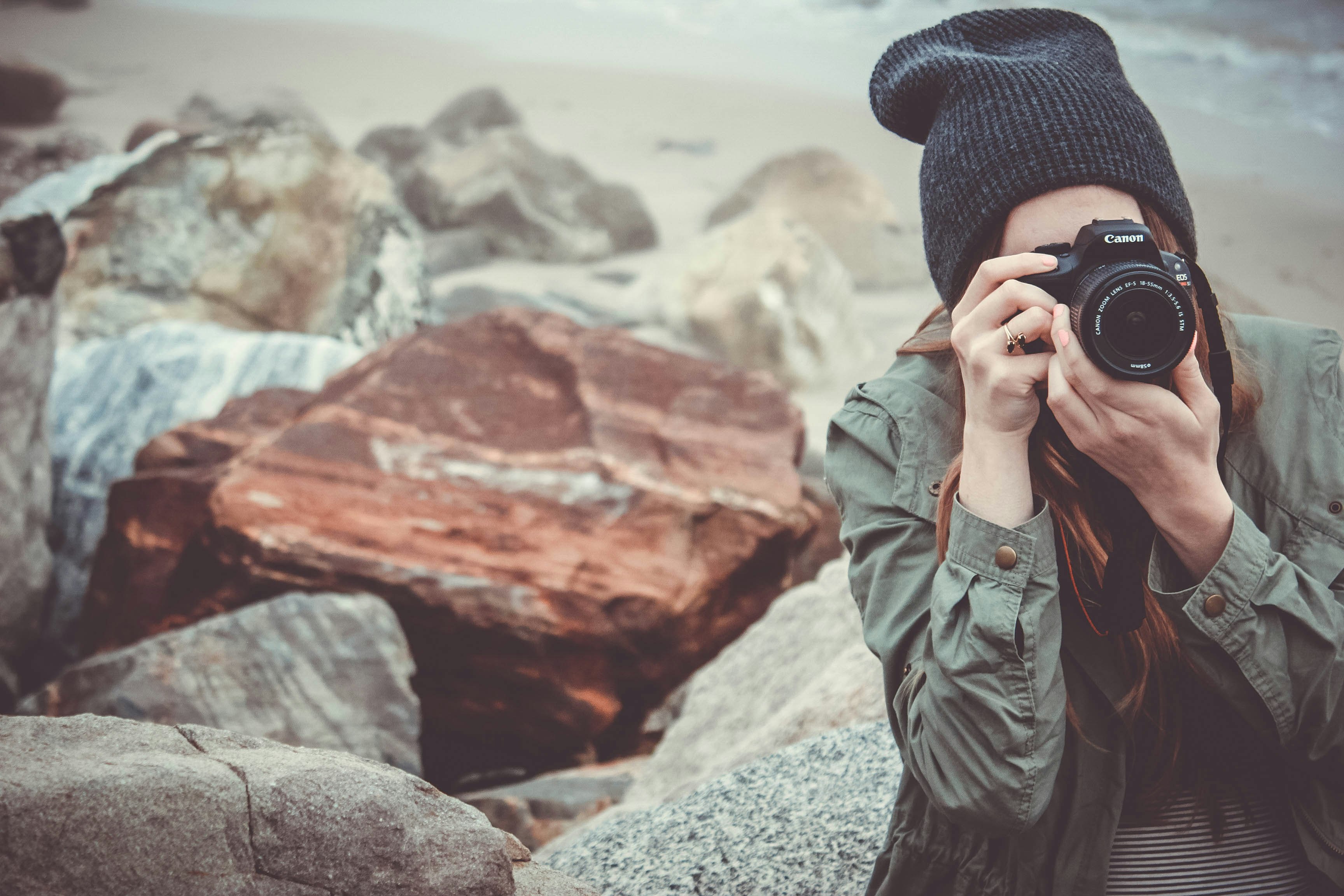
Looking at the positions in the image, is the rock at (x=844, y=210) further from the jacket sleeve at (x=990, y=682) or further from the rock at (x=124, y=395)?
the jacket sleeve at (x=990, y=682)

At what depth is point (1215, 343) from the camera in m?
1.23

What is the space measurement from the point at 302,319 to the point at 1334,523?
5.46m

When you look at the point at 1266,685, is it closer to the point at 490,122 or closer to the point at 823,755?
the point at 823,755

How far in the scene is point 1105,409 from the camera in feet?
3.72

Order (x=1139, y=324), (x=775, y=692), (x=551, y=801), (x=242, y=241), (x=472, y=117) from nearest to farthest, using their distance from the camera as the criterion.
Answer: (x=1139, y=324) → (x=551, y=801) → (x=775, y=692) → (x=242, y=241) → (x=472, y=117)

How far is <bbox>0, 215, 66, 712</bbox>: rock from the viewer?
3.25 metres

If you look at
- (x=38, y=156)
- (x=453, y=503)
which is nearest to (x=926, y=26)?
(x=453, y=503)

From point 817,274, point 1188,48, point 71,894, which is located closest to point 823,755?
point 71,894

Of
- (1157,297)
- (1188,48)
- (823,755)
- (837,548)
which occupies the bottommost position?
(837,548)

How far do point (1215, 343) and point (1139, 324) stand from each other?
0.20 meters

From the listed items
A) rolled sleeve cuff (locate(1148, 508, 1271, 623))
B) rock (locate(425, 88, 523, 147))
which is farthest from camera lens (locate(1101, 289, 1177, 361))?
rock (locate(425, 88, 523, 147))

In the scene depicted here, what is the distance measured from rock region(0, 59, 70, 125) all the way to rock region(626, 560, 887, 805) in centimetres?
1304

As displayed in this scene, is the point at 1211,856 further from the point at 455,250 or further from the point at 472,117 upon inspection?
the point at 472,117

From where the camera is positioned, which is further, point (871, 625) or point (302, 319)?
point (302, 319)
